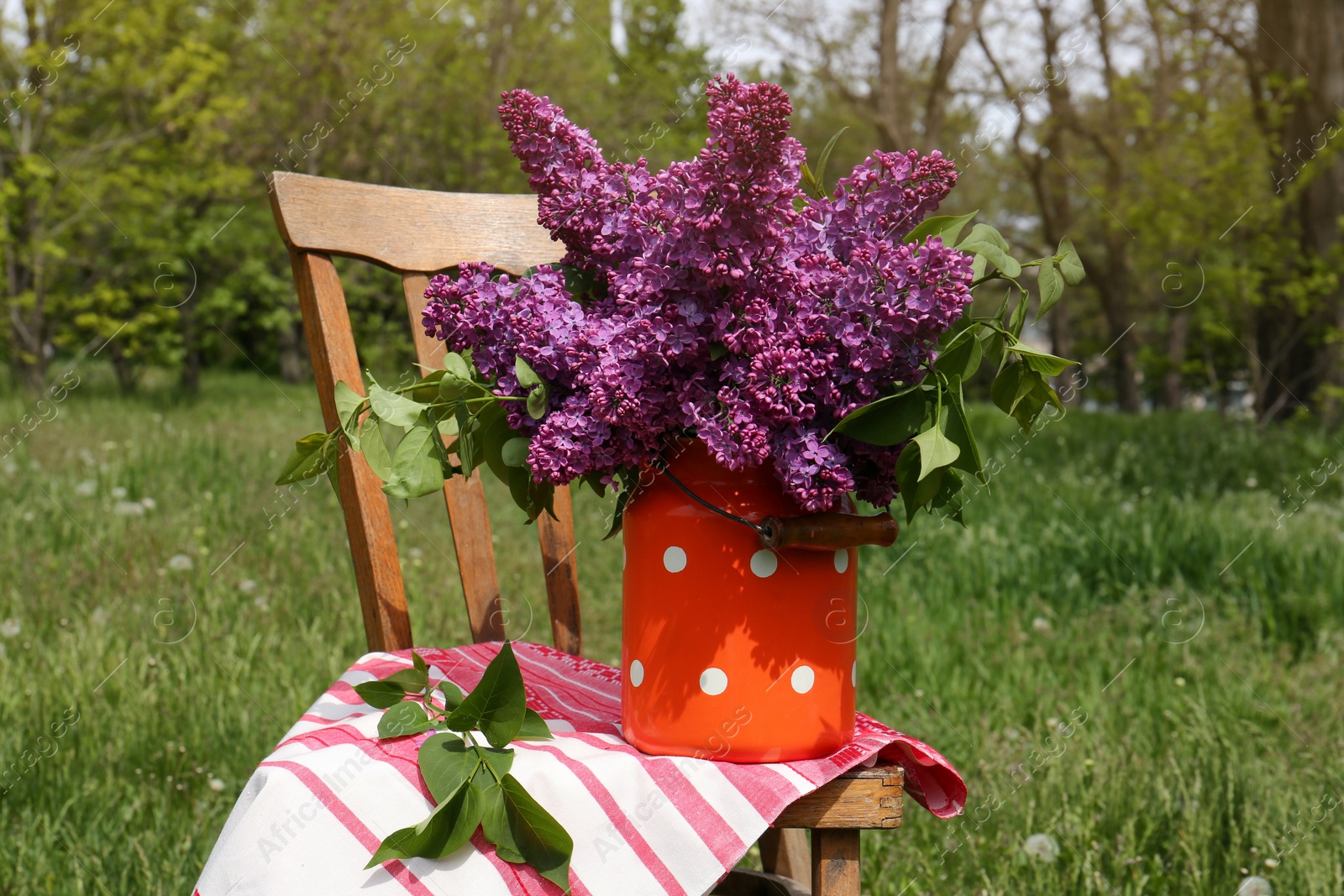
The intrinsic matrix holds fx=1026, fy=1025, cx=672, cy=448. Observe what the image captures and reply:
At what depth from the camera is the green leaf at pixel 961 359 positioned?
95 cm

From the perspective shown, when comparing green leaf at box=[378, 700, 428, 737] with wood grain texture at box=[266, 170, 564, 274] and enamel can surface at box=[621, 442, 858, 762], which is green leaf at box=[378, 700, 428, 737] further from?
wood grain texture at box=[266, 170, 564, 274]

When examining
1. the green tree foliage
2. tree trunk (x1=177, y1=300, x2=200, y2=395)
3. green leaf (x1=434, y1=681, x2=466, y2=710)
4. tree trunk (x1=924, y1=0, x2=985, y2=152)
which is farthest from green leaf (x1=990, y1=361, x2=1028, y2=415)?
tree trunk (x1=924, y1=0, x2=985, y2=152)

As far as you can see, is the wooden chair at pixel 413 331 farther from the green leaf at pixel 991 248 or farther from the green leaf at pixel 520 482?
the green leaf at pixel 991 248

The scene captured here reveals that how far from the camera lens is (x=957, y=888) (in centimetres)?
178

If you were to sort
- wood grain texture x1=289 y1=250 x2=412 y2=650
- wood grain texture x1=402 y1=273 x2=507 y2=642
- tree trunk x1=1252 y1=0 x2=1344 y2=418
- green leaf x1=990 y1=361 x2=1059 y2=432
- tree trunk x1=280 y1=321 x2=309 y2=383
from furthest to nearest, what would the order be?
tree trunk x1=280 y1=321 x2=309 y2=383 → tree trunk x1=1252 y1=0 x2=1344 y2=418 → wood grain texture x1=402 y1=273 x2=507 y2=642 → wood grain texture x1=289 y1=250 x2=412 y2=650 → green leaf x1=990 y1=361 x2=1059 y2=432

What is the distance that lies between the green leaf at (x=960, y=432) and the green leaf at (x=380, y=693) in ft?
2.31

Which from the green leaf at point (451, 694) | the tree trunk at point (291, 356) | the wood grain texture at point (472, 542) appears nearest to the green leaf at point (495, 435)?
the green leaf at point (451, 694)

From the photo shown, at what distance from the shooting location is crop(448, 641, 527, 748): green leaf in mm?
1057

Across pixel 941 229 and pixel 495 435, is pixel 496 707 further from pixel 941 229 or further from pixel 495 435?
pixel 941 229

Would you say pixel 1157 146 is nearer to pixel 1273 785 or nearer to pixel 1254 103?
pixel 1254 103

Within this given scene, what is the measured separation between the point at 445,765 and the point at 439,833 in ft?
0.21

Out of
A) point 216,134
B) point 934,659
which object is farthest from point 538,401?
point 216,134

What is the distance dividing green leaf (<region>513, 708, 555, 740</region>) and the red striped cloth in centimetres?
1

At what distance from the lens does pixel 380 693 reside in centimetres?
121
